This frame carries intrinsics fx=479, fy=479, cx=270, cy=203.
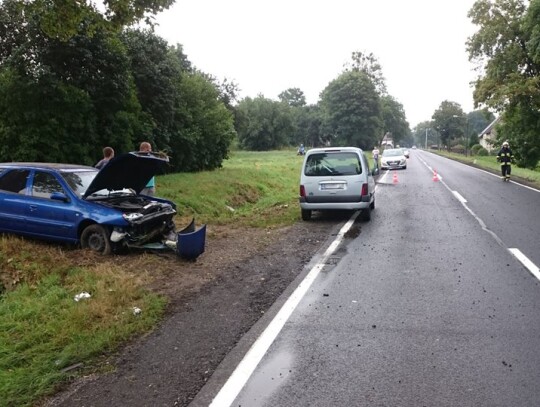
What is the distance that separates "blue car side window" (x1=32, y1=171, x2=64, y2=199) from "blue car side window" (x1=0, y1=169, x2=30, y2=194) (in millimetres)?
205

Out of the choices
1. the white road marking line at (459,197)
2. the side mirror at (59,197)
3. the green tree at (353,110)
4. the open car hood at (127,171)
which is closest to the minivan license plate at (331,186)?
the open car hood at (127,171)

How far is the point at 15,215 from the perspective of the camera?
26.8 feet

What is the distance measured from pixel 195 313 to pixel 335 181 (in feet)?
22.5

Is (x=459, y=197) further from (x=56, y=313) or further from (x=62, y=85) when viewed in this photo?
(x=56, y=313)

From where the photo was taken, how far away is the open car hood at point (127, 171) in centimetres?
737

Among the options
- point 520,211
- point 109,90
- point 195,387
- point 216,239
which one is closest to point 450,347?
point 195,387

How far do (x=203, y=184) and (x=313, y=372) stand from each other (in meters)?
13.8

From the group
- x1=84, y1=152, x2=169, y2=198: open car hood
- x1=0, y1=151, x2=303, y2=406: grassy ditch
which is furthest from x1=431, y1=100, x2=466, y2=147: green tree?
x1=0, y1=151, x2=303, y2=406: grassy ditch

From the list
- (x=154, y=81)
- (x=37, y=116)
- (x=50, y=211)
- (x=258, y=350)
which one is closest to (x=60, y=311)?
(x=258, y=350)

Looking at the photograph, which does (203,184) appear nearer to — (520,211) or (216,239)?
(216,239)

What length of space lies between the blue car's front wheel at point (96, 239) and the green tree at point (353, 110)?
70.8 meters

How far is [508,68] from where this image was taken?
33188 mm

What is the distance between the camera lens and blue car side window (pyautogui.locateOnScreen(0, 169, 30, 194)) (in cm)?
831

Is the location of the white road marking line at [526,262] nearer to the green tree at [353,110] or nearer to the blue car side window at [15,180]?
the blue car side window at [15,180]
